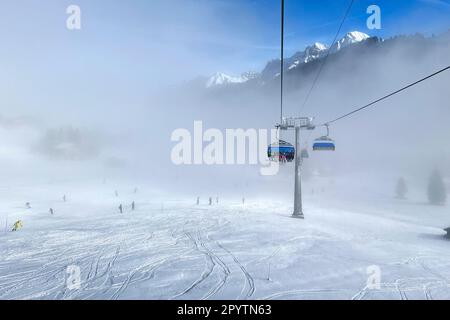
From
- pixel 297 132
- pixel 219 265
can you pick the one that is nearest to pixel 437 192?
pixel 297 132

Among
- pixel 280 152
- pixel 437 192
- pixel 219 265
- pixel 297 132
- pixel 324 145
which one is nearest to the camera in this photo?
pixel 219 265

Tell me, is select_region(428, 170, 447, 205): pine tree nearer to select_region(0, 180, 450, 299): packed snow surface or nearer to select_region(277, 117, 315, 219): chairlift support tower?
select_region(277, 117, 315, 219): chairlift support tower

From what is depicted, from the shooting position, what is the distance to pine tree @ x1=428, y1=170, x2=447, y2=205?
260 feet

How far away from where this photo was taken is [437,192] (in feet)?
262

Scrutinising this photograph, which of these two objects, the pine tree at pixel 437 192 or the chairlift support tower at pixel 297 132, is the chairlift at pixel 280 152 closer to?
the chairlift support tower at pixel 297 132

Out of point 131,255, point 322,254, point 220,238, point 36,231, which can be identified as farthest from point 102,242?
point 322,254

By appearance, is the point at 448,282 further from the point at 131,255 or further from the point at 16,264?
the point at 16,264

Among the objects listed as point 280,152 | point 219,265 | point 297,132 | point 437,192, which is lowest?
point 437,192

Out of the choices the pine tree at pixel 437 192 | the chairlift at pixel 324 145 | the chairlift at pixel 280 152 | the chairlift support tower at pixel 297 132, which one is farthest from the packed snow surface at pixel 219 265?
the pine tree at pixel 437 192

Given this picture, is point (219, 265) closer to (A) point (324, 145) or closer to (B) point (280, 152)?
(B) point (280, 152)

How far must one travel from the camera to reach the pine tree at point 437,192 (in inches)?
3123

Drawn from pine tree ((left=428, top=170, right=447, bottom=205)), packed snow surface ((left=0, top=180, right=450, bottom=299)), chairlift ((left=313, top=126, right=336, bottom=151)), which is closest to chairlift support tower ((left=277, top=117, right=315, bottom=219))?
chairlift ((left=313, top=126, right=336, bottom=151))

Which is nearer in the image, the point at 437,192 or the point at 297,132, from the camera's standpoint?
the point at 297,132

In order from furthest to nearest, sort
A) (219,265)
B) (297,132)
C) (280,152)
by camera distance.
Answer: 1. (297,132)
2. (280,152)
3. (219,265)
